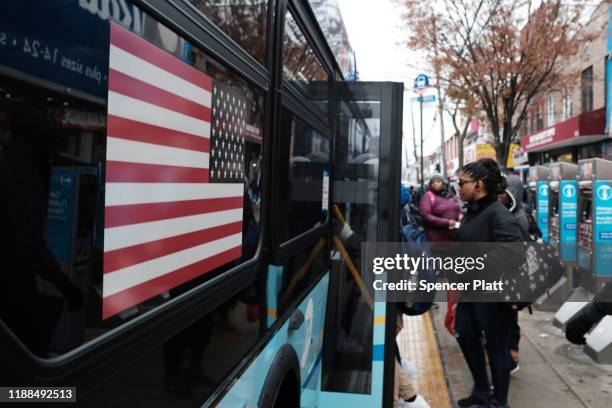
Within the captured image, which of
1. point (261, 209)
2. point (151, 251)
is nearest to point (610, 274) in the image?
point (261, 209)

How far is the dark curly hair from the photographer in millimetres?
4168

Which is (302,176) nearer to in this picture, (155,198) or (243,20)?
(243,20)

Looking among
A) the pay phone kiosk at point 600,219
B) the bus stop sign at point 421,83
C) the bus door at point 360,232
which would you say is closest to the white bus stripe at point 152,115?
the bus door at point 360,232

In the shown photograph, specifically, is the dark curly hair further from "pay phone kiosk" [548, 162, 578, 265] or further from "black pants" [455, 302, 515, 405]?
"pay phone kiosk" [548, 162, 578, 265]

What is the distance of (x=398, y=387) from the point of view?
4.13 metres

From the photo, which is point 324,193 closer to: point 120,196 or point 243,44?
point 243,44

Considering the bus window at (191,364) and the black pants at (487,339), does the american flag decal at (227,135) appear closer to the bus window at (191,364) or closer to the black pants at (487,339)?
the bus window at (191,364)

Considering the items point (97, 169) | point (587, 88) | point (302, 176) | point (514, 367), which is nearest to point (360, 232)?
point (302, 176)

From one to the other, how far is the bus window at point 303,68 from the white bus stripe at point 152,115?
1004mm

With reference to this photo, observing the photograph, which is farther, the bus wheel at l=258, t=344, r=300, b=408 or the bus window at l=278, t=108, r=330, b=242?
the bus window at l=278, t=108, r=330, b=242

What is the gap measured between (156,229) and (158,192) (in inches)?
3.3

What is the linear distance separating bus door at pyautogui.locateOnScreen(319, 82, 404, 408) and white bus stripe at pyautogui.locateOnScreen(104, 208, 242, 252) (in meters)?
2.10

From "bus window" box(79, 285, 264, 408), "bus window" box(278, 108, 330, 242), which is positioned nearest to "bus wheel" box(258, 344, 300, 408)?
"bus window" box(79, 285, 264, 408)

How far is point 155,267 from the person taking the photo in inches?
49.4
